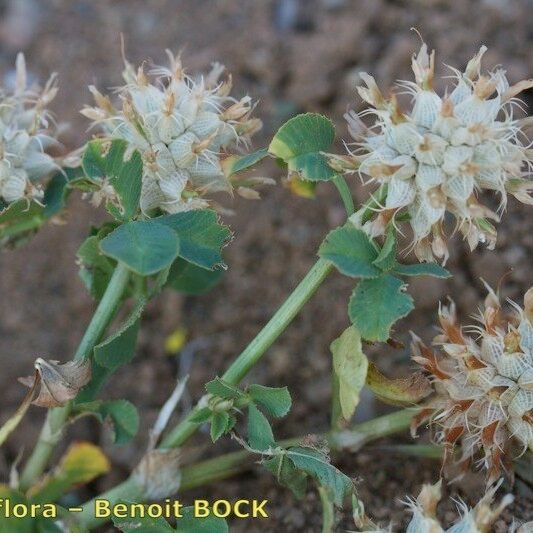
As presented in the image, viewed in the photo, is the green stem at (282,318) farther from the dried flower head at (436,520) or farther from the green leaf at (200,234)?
the dried flower head at (436,520)

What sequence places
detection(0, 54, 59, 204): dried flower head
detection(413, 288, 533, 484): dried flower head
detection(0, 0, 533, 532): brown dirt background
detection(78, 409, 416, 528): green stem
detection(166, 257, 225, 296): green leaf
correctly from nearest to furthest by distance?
detection(413, 288, 533, 484): dried flower head, detection(0, 54, 59, 204): dried flower head, detection(78, 409, 416, 528): green stem, detection(166, 257, 225, 296): green leaf, detection(0, 0, 533, 532): brown dirt background

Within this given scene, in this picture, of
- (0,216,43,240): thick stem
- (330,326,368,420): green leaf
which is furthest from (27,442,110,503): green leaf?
(330,326,368,420): green leaf

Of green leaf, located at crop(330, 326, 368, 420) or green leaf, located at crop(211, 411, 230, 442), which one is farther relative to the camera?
green leaf, located at crop(211, 411, 230, 442)

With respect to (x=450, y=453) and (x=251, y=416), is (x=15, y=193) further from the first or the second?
(x=450, y=453)

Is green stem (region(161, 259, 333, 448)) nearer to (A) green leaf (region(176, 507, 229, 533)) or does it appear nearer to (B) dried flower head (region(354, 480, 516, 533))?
(A) green leaf (region(176, 507, 229, 533))

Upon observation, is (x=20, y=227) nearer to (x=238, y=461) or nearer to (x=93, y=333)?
(x=93, y=333)

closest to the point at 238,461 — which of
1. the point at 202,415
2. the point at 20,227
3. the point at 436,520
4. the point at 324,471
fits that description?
the point at 202,415

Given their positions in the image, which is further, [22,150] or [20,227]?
[20,227]
